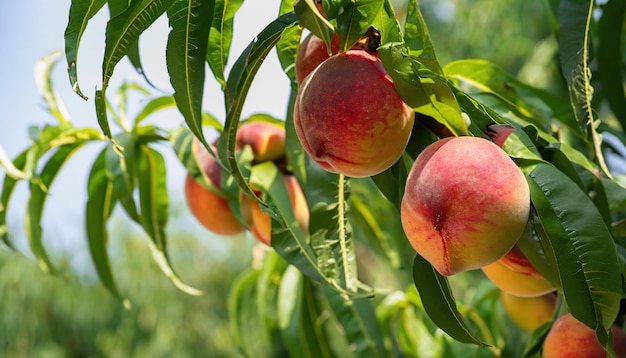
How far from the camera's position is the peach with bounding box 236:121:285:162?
827 mm

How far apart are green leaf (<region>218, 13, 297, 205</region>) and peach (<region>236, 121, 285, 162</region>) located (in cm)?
30

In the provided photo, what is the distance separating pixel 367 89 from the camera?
48cm

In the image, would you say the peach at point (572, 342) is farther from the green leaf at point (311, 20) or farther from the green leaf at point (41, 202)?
the green leaf at point (41, 202)

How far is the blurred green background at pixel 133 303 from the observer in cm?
347

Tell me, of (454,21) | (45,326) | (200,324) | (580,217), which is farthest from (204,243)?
(580,217)

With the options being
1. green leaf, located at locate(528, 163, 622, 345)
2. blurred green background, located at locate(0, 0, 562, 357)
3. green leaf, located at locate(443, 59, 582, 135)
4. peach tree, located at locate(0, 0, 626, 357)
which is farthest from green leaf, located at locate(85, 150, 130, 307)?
blurred green background, located at locate(0, 0, 562, 357)

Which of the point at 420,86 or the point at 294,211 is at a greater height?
the point at 420,86

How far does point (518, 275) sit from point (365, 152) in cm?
18

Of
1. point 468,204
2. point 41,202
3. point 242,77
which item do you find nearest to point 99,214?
point 41,202

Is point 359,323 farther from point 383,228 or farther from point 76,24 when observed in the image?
point 76,24

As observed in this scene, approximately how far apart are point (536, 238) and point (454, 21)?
2761 millimetres

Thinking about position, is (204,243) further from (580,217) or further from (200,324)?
(580,217)

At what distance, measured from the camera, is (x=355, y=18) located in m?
0.48

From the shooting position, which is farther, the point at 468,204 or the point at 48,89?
the point at 48,89
